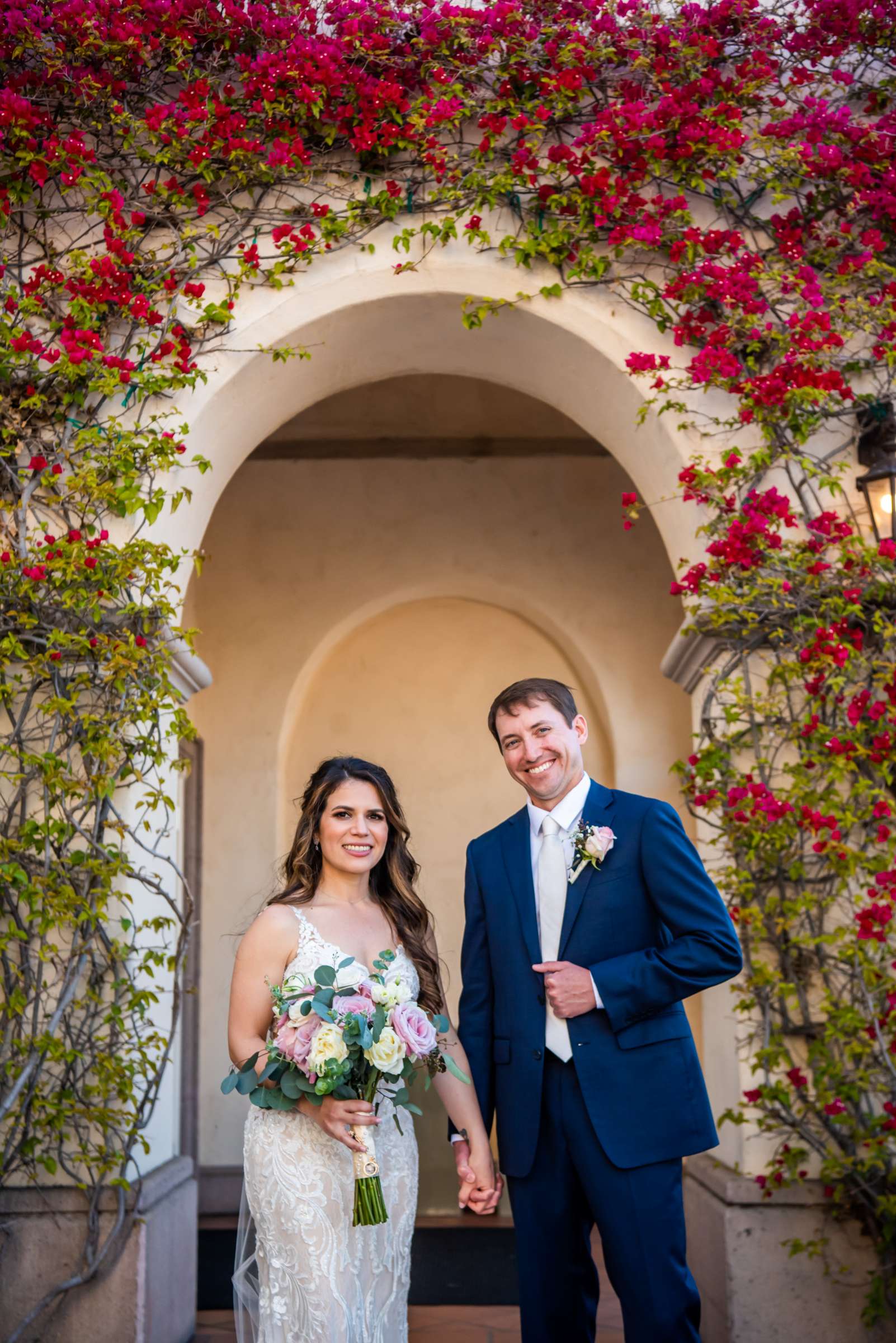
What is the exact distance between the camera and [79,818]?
395cm

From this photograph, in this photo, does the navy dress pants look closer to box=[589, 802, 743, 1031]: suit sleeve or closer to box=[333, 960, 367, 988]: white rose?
box=[589, 802, 743, 1031]: suit sleeve

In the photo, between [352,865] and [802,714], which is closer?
[352,865]

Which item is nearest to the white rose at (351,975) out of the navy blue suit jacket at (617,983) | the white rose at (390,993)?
the white rose at (390,993)

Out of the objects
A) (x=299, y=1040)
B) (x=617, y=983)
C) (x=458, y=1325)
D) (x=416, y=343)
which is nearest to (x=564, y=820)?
(x=617, y=983)

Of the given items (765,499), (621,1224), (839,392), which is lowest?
(621,1224)

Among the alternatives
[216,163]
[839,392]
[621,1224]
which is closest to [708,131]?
[839,392]

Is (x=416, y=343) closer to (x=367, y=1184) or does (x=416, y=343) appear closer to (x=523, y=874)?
(x=523, y=874)

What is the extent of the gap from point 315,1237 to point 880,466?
3057 mm

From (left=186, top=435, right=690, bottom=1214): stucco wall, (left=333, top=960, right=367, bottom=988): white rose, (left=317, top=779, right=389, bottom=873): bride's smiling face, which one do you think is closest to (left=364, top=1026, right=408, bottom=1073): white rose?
(left=333, top=960, right=367, bottom=988): white rose

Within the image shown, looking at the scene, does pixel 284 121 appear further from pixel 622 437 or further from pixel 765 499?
pixel 765 499

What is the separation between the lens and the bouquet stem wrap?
252 cm

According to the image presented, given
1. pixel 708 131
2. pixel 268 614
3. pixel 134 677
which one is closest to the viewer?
pixel 134 677

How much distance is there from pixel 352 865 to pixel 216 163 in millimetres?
2741

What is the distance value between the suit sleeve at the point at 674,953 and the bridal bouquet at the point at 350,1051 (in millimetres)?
432
